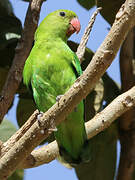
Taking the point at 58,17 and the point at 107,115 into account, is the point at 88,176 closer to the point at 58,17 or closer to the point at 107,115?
the point at 107,115

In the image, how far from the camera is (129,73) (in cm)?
304

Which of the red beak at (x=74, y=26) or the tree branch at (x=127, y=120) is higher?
the red beak at (x=74, y=26)

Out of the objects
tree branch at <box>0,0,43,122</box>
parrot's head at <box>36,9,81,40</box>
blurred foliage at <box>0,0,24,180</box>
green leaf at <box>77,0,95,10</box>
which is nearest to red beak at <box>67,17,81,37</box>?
Answer: parrot's head at <box>36,9,81,40</box>

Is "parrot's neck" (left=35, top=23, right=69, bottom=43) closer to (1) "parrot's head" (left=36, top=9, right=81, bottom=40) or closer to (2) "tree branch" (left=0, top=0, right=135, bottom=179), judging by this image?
(1) "parrot's head" (left=36, top=9, right=81, bottom=40)

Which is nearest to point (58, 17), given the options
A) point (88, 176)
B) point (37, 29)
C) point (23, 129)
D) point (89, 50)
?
point (37, 29)

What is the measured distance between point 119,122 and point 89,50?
64cm

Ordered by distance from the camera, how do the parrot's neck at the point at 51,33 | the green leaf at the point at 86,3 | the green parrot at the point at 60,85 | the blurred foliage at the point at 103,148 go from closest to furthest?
the green parrot at the point at 60,85, the parrot's neck at the point at 51,33, the blurred foliage at the point at 103,148, the green leaf at the point at 86,3

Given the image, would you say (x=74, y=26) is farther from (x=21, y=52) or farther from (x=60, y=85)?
(x=60, y=85)

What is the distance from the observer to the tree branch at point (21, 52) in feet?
7.94

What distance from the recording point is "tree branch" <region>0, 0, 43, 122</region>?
2.42 meters

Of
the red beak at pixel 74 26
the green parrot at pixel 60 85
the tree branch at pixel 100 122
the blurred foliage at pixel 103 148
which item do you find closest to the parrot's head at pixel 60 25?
the red beak at pixel 74 26

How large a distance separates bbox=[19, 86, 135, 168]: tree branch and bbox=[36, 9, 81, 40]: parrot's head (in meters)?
0.74

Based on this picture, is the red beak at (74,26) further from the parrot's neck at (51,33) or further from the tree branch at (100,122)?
the tree branch at (100,122)

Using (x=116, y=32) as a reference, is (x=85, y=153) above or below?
below
